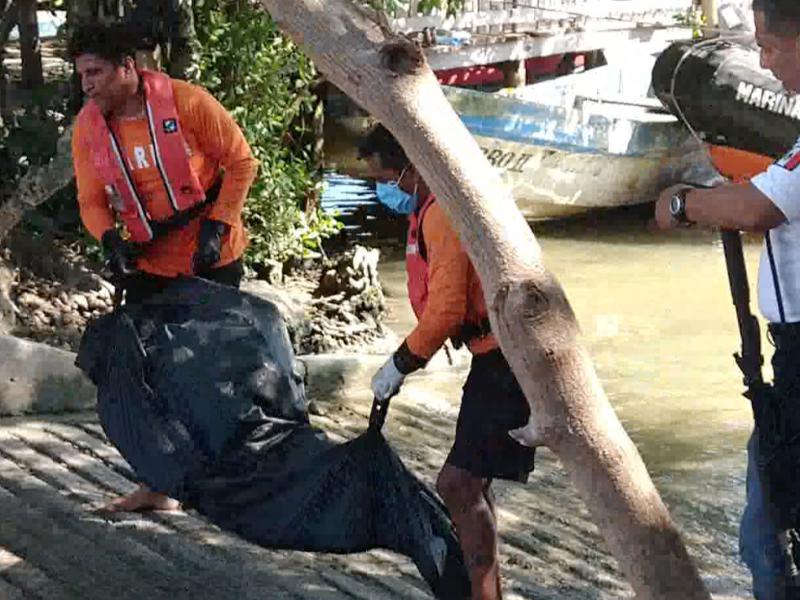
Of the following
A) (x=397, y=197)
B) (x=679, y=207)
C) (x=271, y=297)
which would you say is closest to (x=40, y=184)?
(x=271, y=297)

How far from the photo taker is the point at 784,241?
3.60 m

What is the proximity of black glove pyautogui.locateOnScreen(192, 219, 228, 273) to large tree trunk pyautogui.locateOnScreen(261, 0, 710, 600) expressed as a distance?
8.27 feet

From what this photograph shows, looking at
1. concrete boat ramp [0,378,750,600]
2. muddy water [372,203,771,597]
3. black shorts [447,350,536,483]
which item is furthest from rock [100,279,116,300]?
black shorts [447,350,536,483]

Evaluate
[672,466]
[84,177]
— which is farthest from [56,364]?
[672,466]

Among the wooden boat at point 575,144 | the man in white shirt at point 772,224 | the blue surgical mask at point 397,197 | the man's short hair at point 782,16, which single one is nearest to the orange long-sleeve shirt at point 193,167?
the blue surgical mask at point 397,197

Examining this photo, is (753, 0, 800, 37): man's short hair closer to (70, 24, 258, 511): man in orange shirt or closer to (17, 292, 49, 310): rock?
(70, 24, 258, 511): man in orange shirt

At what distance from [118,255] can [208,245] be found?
1.15 ft

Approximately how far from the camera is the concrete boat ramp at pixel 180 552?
5.29 meters

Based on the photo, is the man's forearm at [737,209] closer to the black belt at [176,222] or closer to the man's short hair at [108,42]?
the black belt at [176,222]

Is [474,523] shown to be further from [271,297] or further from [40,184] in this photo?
[271,297]

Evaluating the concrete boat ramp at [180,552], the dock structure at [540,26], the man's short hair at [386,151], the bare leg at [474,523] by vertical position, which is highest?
the man's short hair at [386,151]

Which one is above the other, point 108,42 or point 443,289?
point 108,42

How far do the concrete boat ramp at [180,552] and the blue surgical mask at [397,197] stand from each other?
56.0 inches

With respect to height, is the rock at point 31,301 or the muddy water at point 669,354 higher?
the rock at point 31,301
